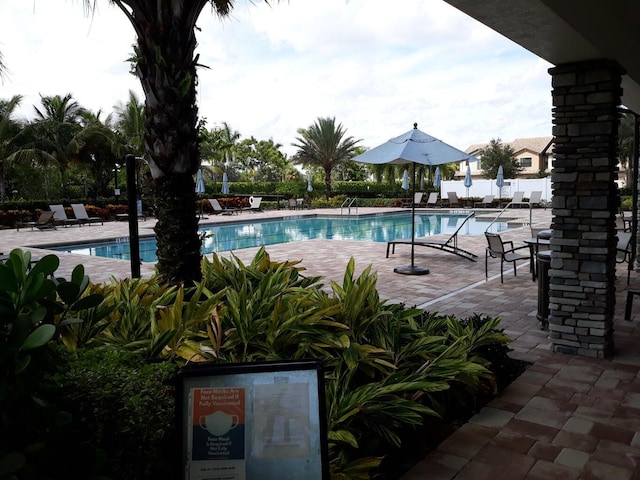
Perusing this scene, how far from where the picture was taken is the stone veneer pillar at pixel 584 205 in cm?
460

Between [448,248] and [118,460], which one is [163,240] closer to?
[118,460]

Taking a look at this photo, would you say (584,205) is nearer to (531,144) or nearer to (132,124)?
(132,124)

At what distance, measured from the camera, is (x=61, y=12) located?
15.2ft

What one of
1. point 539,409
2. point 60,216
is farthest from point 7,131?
point 539,409

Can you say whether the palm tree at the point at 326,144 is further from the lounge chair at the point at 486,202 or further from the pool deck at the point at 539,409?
the pool deck at the point at 539,409

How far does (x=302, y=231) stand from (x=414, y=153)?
11.0 metres

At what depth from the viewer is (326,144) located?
3441 cm

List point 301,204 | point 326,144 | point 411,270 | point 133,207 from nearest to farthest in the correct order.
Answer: point 133,207 < point 411,270 < point 301,204 < point 326,144

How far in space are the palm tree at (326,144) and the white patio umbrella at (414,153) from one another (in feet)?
78.9

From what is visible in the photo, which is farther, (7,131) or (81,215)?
(7,131)

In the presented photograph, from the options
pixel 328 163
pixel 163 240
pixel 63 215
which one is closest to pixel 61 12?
pixel 163 240

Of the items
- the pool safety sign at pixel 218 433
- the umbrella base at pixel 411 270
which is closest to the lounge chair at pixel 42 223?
the umbrella base at pixel 411 270

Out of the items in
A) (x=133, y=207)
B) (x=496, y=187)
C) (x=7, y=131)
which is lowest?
(x=133, y=207)

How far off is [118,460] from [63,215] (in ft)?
Answer: 69.1
